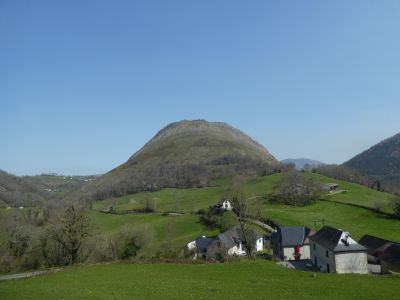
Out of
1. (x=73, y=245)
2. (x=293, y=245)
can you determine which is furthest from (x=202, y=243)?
(x=73, y=245)

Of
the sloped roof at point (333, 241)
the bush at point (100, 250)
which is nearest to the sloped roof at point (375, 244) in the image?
the sloped roof at point (333, 241)

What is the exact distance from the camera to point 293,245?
74.2 m

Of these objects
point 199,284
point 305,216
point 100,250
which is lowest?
point 100,250

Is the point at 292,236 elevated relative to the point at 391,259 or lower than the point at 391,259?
elevated

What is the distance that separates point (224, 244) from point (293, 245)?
13.9 meters

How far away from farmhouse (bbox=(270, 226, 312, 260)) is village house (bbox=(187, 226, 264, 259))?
6071 millimetres

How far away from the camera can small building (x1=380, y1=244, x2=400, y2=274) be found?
52.9m

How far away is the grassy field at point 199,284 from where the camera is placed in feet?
86.0

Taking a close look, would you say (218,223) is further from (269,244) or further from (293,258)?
(293,258)

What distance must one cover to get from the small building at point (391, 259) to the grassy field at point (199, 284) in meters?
21.7

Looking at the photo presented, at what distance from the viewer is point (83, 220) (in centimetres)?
5419

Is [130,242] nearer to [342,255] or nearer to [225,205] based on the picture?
[342,255]

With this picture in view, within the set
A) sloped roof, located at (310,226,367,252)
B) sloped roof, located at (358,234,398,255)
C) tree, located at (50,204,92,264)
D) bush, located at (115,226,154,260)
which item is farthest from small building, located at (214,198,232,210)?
tree, located at (50,204,92,264)

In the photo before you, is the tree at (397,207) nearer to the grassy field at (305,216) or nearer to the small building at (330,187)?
the grassy field at (305,216)
